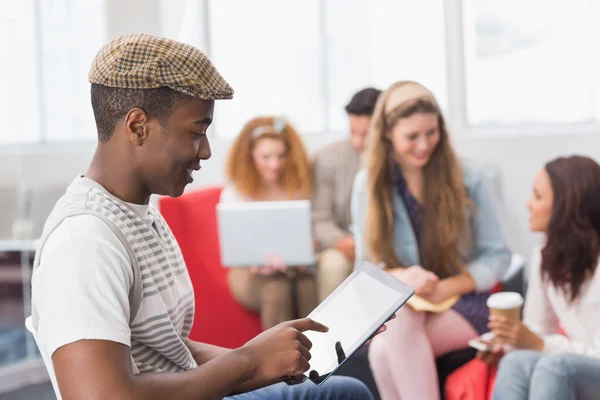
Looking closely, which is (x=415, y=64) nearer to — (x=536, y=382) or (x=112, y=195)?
(x=536, y=382)

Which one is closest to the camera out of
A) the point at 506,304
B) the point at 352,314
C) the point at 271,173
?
the point at 352,314

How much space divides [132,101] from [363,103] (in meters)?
2.39

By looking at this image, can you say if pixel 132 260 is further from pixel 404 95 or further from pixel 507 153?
pixel 507 153

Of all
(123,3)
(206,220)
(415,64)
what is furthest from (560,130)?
(123,3)

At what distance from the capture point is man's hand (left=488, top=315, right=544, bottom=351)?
2314 millimetres

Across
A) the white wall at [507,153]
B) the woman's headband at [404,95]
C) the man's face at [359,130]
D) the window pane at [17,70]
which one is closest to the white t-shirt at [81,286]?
the woman's headband at [404,95]

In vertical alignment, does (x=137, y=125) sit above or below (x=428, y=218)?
above

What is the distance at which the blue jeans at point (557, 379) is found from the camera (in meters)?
2.10

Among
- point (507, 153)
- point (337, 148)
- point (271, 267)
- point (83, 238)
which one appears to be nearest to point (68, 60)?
point (337, 148)

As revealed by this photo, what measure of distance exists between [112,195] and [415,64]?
3.71 m

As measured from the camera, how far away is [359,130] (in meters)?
3.63

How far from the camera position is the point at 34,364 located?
4047mm

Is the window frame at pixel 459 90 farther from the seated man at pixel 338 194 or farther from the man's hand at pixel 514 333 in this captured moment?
the man's hand at pixel 514 333

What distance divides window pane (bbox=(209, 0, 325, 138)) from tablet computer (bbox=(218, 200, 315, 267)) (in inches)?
76.2
